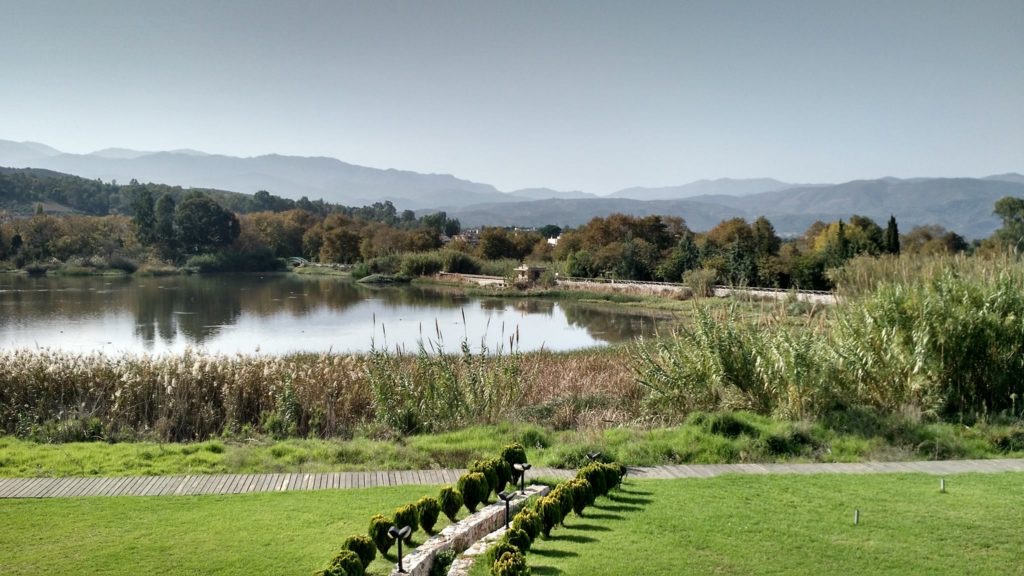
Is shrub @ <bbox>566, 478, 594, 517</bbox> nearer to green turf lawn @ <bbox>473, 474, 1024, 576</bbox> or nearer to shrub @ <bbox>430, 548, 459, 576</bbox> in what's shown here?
green turf lawn @ <bbox>473, 474, 1024, 576</bbox>

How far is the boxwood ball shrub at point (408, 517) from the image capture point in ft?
14.6

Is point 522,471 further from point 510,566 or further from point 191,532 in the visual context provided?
point 191,532

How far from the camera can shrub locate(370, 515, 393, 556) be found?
4.25 metres

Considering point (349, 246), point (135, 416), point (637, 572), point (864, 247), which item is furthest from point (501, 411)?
point (349, 246)

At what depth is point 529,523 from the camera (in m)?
4.38

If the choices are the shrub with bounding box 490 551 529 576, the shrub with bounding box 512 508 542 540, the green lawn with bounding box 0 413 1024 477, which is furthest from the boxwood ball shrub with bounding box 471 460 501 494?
the shrub with bounding box 490 551 529 576

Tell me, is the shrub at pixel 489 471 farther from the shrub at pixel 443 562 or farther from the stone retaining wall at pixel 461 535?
the shrub at pixel 443 562

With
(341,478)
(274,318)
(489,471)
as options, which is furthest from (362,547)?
(274,318)

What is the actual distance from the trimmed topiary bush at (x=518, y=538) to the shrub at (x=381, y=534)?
27.4 inches

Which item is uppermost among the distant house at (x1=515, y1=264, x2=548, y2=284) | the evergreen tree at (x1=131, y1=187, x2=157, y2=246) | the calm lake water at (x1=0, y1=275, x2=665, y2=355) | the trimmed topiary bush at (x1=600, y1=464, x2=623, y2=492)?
the evergreen tree at (x1=131, y1=187, x2=157, y2=246)

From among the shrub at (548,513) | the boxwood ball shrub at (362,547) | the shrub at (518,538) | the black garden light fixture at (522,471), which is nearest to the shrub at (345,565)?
the boxwood ball shrub at (362,547)

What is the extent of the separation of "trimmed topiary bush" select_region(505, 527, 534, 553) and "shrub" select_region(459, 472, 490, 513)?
0.87 meters

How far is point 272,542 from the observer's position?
14.8 ft

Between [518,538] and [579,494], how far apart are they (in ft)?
3.09
